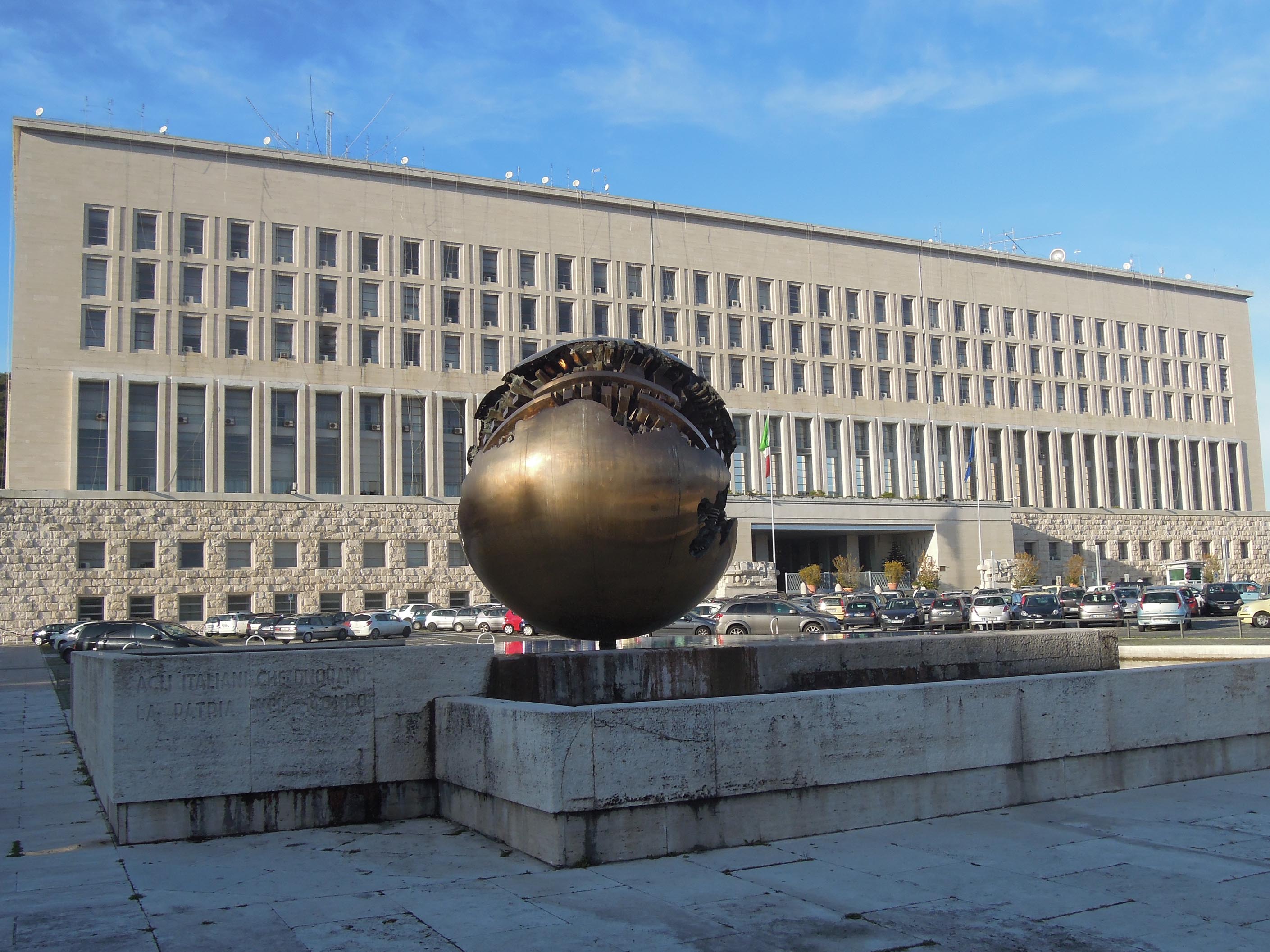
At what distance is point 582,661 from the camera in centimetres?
935

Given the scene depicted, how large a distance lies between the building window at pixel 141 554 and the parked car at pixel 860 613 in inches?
1300

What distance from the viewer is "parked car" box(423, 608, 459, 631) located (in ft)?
165

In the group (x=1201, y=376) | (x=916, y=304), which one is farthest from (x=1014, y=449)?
(x=1201, y=376)

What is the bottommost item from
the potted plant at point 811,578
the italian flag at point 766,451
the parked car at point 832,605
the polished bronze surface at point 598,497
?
the parked car at point 832,605

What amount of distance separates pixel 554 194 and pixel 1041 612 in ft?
130

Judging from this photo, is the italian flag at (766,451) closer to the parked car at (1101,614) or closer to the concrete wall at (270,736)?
the parked car at (1101,614)

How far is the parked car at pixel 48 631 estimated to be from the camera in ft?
151

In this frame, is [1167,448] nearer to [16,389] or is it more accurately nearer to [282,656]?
[16,389]

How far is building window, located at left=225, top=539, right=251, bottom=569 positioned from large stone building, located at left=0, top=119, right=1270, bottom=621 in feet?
0.73

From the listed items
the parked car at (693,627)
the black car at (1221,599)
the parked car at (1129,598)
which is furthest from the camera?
the black car at (1221,599)

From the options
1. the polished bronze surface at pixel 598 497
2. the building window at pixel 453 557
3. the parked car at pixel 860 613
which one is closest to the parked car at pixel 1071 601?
the parked car at pixel 860 613

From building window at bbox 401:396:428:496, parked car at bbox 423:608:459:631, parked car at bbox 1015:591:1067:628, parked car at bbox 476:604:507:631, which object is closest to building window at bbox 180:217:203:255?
building window at bbox 401:396:428:496

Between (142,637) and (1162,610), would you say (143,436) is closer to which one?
(142,637)

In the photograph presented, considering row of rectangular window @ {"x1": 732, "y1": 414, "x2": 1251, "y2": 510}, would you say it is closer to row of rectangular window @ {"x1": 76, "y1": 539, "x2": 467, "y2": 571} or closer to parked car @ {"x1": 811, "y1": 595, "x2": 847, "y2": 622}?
parked car @ {"x1": 811, "y1": 595, "x2": 847, "y2": 622}
